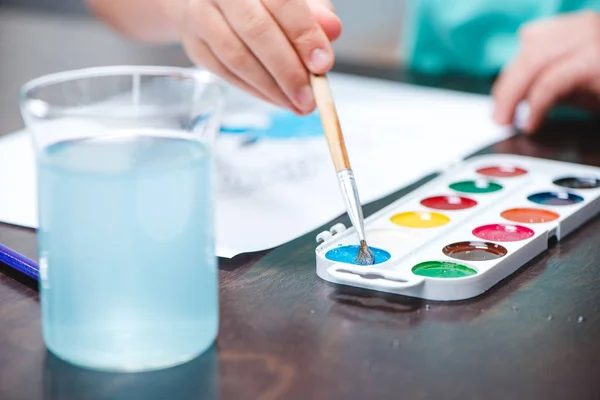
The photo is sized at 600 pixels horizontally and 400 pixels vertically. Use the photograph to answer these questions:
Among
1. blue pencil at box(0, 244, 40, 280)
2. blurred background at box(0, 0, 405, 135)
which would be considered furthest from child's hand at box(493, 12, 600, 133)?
blurred background at box(0, 0, 405, 135)

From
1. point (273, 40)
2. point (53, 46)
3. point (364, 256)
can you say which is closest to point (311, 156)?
point (273, 40)

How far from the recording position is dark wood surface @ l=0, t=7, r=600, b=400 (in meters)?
0.46

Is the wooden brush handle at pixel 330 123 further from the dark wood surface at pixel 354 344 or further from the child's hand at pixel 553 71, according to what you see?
the child's hand at pixel 553 71

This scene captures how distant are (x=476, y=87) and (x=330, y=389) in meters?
0.76

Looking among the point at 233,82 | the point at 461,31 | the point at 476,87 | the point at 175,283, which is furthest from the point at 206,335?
the point at 461,31

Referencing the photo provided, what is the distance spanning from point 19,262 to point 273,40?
0.26m

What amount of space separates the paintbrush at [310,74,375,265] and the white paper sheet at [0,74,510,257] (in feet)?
0.23

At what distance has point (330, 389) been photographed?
46cm

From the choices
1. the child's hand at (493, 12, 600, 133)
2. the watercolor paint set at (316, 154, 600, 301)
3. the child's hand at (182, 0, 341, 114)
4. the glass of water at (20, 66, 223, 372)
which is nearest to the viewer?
the glass of water at (20, 66, 223, 372)

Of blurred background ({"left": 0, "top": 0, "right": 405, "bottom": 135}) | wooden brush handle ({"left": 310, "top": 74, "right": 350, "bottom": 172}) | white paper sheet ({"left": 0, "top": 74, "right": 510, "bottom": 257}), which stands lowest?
blurred background ({"left": 0, "top": 0, "right": 405, "bottom": 135})

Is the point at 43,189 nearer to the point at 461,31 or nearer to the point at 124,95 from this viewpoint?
the point at 124,95

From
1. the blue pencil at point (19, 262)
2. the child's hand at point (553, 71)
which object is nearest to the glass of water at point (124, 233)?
the blue pencil at point (19, 262)

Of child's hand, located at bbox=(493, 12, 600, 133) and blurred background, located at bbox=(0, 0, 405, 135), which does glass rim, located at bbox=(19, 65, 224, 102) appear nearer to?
child's hand, located at bbox=(493, 12, 600, 133)

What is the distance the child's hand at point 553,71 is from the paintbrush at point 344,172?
368mm
